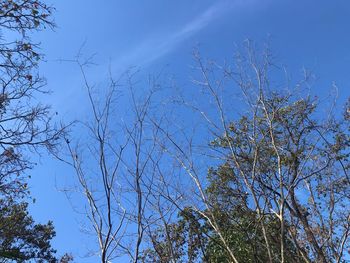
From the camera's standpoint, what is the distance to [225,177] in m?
13.8

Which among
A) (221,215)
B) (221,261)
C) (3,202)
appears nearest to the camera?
(221,215)

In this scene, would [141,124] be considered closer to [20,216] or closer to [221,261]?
[221,261]

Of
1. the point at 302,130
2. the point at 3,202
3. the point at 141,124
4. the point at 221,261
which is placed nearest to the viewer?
the point at 141,124

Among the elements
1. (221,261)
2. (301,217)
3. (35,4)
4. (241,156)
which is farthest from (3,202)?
(35,4)

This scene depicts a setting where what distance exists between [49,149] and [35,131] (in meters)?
Result: 0.55

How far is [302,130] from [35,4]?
8886 millimetres

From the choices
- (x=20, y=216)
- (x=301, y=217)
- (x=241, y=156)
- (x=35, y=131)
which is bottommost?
(x=35, y=131)

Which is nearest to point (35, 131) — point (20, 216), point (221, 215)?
point (221, 215)

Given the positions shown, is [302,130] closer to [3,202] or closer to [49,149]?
[49,149]

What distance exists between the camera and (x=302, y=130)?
13.2 metres

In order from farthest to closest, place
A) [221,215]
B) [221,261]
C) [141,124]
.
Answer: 1. [221,261]
2. [221,215]
3. [141,124]

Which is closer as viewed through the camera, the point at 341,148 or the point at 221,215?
the point at 221,215

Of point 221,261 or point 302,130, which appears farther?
point 221,261

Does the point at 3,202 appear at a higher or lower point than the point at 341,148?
higher
